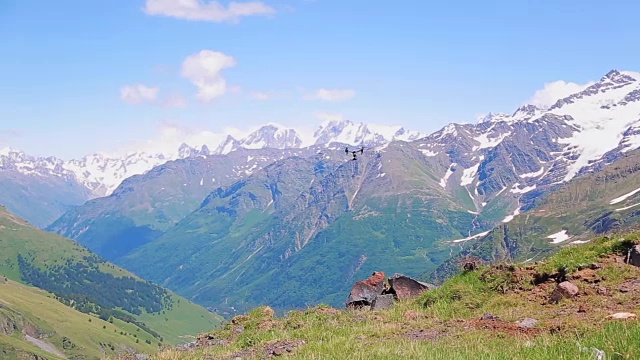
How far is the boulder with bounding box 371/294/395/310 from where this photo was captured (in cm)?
2356

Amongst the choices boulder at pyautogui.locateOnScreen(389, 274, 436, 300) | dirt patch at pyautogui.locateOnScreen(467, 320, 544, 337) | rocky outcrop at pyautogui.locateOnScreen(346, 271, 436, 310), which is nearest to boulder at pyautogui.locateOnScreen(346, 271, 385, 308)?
rocky outcrop at pyautogui.locateOnScreen(346, 271, 436, 310)

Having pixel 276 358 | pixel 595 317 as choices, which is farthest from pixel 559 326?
pixel 276 358

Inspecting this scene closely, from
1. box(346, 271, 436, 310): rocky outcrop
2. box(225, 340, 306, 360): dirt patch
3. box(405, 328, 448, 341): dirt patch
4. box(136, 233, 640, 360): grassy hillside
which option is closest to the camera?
box(136, 233, 640, 360): grassy hillside

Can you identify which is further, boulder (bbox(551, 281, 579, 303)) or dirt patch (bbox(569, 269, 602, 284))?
dirt patch (bbox(569, 269, 602, 284))

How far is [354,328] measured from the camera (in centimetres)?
1800

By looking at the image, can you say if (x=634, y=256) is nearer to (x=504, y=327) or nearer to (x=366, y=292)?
(x=504, y=327)

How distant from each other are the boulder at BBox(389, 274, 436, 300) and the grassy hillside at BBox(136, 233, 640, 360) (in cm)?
247

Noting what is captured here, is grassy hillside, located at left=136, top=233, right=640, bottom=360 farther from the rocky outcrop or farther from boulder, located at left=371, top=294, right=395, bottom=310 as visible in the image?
the rocky outcrop

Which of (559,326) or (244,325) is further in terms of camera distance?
(244,325)

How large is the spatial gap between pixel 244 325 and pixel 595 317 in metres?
13.3

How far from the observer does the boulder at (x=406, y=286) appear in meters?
25.9

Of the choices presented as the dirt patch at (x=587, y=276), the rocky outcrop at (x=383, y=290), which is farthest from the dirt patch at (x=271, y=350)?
the dirt patch at (x=587, y=276)

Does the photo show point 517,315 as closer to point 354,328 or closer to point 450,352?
point 354,328

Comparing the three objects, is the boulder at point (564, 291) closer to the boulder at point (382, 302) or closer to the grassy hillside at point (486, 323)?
the grassy hillside at point (486, 323)
